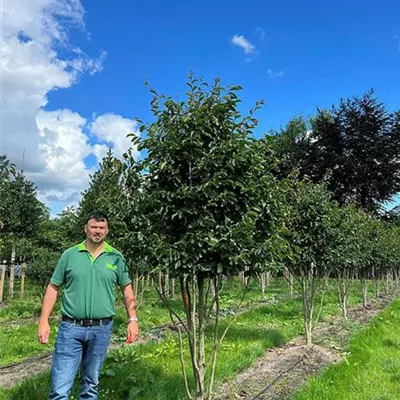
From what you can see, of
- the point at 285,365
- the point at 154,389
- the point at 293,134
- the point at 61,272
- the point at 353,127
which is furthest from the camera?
the point at 293,134

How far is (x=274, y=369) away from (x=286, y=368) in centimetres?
21

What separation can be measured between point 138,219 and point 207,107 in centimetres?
137

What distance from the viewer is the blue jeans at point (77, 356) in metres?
3.85

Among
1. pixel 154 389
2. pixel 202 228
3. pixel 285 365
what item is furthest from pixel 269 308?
pixel 202 228

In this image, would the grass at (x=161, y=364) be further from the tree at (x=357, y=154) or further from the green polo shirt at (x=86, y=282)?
the tree at (x=357, y=154)

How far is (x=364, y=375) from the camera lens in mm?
6977

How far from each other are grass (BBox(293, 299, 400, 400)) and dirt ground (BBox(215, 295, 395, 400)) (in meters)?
0.29

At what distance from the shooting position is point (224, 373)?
21.8 feet

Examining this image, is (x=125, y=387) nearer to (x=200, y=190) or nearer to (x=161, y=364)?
(x=161, y=364)

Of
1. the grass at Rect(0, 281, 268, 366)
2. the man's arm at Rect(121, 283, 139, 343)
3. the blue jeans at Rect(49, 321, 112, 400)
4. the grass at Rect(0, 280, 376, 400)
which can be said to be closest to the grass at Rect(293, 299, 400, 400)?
the grass at Rect(0, 280, 376, 400)

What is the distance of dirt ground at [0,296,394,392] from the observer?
6.05 metres

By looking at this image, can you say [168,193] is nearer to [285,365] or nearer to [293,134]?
[285,365]

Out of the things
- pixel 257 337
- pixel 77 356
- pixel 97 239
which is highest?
pixel 97 239

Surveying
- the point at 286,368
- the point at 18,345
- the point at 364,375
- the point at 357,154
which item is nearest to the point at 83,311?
the point at 286,368
